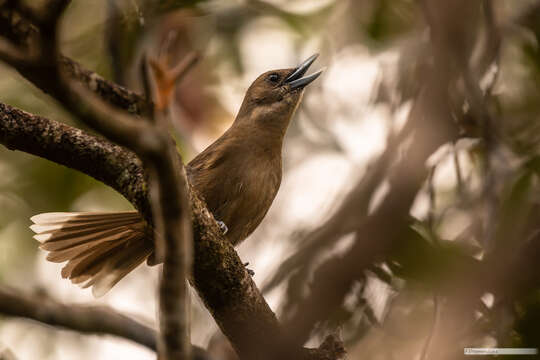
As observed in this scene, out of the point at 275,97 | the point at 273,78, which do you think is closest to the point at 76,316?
the point at 275,97

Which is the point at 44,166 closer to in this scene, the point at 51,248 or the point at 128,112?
the point at 51,248

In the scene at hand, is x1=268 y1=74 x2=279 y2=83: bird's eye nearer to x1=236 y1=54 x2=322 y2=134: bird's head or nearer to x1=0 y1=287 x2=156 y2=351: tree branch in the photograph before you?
x1=236 y1=54 x2=322 y2=134: bird's head

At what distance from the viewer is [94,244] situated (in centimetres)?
383

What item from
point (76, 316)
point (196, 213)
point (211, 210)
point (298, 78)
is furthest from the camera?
point (298, 78)

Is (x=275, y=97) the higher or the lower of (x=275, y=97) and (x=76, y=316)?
the higher

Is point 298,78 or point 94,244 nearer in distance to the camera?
point 94,244

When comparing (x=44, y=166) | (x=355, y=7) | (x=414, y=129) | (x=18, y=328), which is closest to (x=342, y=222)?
(x=414, y=129)

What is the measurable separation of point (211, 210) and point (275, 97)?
3.25 feet

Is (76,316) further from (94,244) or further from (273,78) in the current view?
(273,78)

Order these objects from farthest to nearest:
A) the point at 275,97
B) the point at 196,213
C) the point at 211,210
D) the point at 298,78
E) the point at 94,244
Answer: the point at 298,78, the point at 275,97, the point at 211,210, the point at 94,244, the point at 196,213

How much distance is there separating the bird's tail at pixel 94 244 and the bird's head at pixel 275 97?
1034 mm

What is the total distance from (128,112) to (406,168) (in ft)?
4.29

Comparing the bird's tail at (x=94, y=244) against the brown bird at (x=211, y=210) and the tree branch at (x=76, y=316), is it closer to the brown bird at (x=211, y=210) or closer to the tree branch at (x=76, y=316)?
the brown bird at (x=211, y=210)

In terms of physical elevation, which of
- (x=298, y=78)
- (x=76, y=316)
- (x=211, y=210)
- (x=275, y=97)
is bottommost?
(x=76, y=316)
